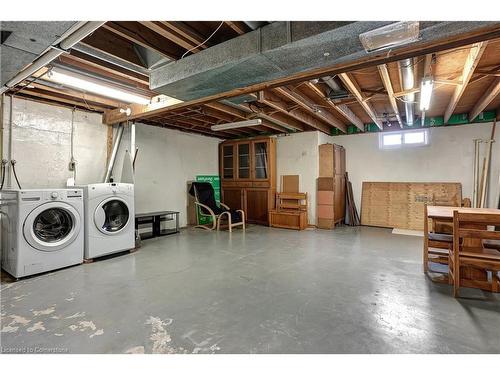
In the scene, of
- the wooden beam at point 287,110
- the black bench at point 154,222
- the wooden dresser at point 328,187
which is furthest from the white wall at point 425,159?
the black bench at point 154,222

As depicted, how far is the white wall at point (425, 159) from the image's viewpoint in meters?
5.11

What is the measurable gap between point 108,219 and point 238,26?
335cm

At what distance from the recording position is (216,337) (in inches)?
67.8

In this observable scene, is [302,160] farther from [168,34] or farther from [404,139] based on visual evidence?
[168,34]

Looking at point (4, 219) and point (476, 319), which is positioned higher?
point (4, 219)

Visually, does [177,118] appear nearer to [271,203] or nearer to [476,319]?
[271,203]

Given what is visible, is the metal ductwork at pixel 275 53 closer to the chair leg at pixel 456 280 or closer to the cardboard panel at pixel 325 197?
the chair leg at pixel 456 280

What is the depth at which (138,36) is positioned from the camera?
2115mm

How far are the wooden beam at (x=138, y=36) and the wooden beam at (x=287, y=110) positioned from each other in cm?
145

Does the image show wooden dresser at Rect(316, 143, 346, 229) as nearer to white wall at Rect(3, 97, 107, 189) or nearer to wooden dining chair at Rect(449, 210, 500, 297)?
wooden dining chair at Rect(449, 210, 500, 297)

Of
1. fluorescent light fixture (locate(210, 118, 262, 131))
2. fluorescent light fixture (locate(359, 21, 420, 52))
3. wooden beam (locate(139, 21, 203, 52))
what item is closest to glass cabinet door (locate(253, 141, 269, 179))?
fluorescent light fixture (locate(210, 118, 262, 131))

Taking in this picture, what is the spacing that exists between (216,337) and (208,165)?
213 inches

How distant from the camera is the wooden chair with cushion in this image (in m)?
5.60

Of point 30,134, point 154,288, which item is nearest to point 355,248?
point 154,288
